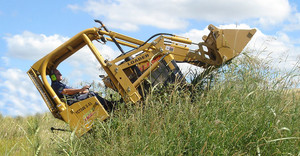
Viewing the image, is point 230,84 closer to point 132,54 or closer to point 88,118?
point 132,54

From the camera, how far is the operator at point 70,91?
7266 mm

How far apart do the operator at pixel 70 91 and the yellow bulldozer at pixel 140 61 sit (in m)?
0.16

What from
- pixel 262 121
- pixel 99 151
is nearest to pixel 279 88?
pixel 262 121

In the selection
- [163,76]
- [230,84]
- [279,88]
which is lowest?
[279,88]

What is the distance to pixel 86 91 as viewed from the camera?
24.0ft

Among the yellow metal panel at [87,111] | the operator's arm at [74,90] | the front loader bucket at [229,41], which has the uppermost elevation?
the operator's arm at [74,90]

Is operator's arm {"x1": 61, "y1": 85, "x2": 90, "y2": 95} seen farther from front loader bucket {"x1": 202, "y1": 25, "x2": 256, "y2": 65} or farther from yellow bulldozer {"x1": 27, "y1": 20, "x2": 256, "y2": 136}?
A: front loader bucket {"x1": 202, "y1": 25, "x2": 256, "y2": 65}

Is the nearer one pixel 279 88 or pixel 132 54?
pixel 279 88

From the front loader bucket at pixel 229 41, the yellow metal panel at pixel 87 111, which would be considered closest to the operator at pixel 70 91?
the yellow metal panel at pixel 87 111

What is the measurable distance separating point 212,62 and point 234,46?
58cm

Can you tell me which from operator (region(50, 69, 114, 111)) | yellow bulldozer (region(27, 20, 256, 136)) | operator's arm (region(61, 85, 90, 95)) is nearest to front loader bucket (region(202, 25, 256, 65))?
yellow bulldozer (region(27, 20, 256, 136))

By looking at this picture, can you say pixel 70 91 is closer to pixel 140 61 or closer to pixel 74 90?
pixel 74 90

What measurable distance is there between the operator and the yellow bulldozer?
6.3 inches

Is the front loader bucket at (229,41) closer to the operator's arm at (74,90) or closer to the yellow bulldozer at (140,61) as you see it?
the yellow bulldozer at (140,61)
